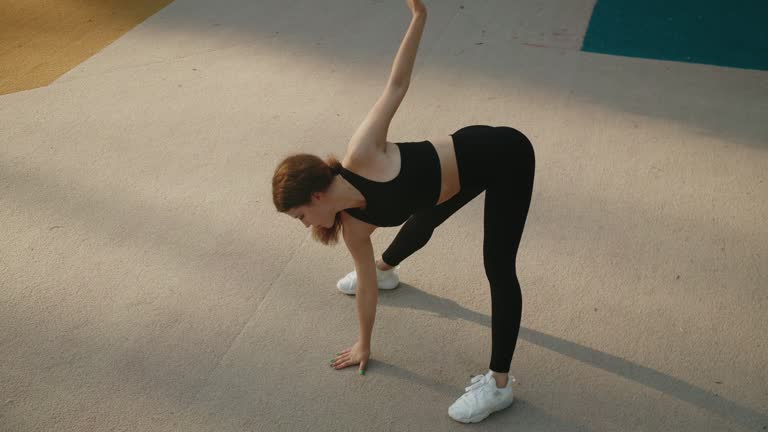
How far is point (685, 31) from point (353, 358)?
311cm

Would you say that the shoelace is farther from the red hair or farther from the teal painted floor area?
the teal painted floor area

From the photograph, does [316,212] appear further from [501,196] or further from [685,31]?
[685,31]

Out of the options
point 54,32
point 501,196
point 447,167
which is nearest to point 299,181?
point 447,167

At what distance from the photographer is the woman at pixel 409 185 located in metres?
1.87

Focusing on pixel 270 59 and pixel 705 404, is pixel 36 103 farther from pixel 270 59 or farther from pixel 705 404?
pixel 705 404

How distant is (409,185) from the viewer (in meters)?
1.88

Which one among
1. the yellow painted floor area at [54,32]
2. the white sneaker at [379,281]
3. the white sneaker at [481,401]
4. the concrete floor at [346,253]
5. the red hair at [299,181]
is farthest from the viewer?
the yellow painted floor area at [54,32]

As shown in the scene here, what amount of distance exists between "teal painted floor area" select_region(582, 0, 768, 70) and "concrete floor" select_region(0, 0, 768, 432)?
0.54ft

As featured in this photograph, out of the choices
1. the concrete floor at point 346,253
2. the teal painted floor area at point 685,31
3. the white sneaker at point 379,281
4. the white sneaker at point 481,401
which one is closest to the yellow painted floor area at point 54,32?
the concrete floor at point 346,253

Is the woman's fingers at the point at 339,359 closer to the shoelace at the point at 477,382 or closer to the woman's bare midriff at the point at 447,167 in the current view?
the shoelace at the point at 477,382

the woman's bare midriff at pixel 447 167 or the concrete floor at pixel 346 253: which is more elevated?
the woman's bare midriff at pixel 447 167

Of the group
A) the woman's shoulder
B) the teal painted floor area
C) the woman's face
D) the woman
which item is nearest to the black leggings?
the woman

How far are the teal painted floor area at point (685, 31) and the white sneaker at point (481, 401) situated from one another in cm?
254

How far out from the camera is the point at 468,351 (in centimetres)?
231
